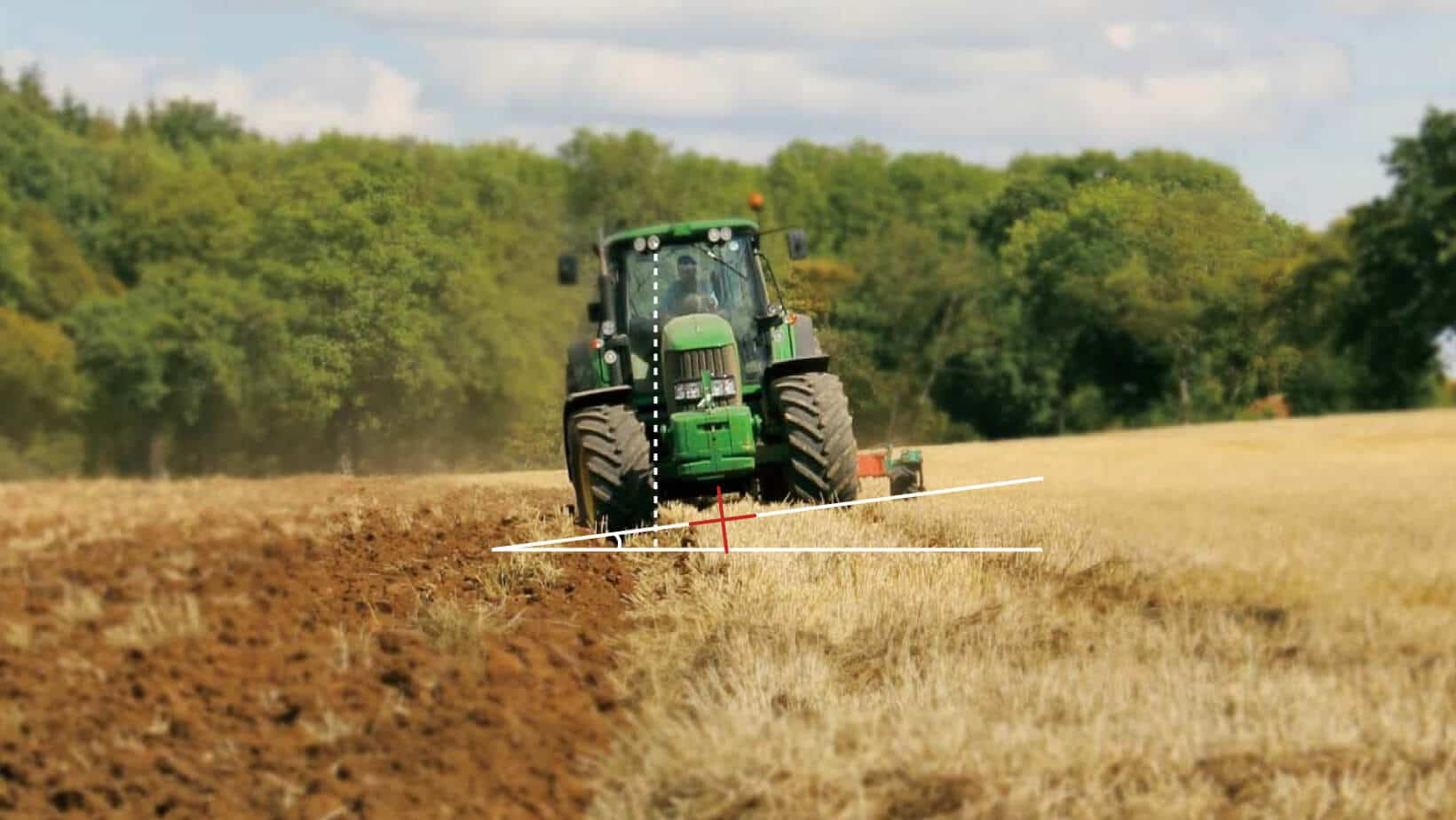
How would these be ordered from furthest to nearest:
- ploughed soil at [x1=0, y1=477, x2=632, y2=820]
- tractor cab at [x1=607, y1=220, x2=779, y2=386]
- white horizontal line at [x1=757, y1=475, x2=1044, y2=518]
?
tractor cab at [x1=607, y1=220, x2=779, y2=386], white horizontal line at [x1=757, y1=475, x2=1044, y2=518], ploughed soil at [x1=0, y1=477, x2=632, y2=820]

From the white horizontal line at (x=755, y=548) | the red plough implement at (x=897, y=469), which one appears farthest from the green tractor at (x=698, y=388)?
the red plough implement at (x=897, y=469)

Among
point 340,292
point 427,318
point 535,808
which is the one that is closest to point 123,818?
point 535,808

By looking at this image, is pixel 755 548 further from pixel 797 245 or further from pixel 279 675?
pixel 279 675

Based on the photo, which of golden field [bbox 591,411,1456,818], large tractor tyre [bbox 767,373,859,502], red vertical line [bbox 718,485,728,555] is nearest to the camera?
golden field [bbox 591,411,1456,818]

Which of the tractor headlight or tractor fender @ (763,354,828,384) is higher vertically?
tractor fender @ (763,354,828,384)

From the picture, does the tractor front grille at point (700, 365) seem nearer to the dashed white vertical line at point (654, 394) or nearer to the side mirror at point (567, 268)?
the dashed white vertical line at point (654, 394)

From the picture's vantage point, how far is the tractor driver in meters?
14.0

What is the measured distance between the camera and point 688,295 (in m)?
14.0

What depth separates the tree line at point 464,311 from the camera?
17578mm

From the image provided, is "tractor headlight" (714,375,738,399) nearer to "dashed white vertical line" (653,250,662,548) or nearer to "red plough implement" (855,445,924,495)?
"dashed white vertical line" (653,250,662,548)

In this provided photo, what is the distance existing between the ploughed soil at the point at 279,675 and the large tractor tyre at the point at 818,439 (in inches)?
79.8

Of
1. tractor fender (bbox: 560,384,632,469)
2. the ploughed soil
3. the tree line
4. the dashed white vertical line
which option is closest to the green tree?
the tree line

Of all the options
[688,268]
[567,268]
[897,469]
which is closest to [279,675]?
[567,268]

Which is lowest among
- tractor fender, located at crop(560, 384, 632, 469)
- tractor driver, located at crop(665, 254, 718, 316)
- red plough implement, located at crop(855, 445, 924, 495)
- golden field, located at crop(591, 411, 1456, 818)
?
golden field, located at crop(591, 411, 1456, 818)
